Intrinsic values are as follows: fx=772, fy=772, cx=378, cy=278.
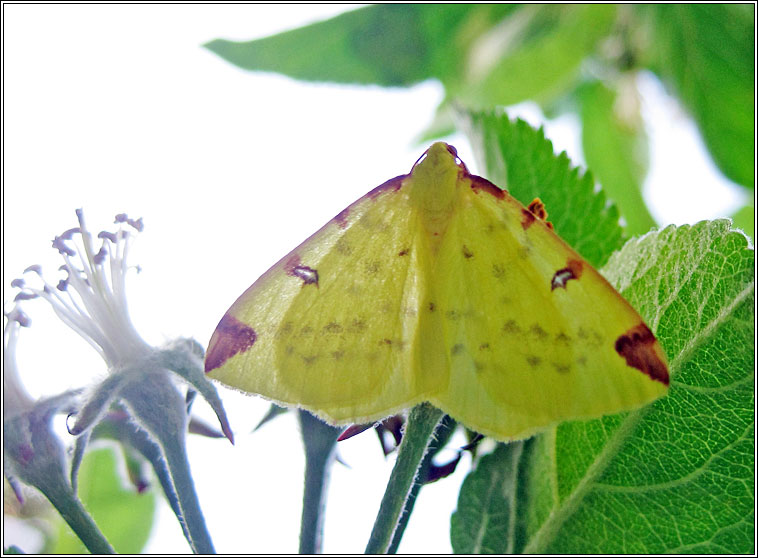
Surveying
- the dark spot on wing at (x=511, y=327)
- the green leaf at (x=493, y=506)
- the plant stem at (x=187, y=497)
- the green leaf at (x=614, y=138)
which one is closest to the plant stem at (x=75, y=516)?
the plant stem at (x=187, y=497)

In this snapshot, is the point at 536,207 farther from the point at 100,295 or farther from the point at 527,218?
the point at 100,295

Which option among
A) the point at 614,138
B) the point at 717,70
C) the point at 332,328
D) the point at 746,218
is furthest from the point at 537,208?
the point at 614,138

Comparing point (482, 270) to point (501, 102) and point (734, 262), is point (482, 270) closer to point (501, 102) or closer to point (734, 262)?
point (734, 262)

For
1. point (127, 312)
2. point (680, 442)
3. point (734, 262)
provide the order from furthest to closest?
point (127, 312), point (680, 442), point (734, 262)

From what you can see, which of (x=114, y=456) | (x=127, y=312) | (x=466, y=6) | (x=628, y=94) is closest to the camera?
(x=127, y=312)

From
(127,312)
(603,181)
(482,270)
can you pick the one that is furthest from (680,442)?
(603,181)

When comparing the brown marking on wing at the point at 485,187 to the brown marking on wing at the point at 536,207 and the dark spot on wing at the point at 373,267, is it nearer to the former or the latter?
the brown marking on wing at the point at 536,207
